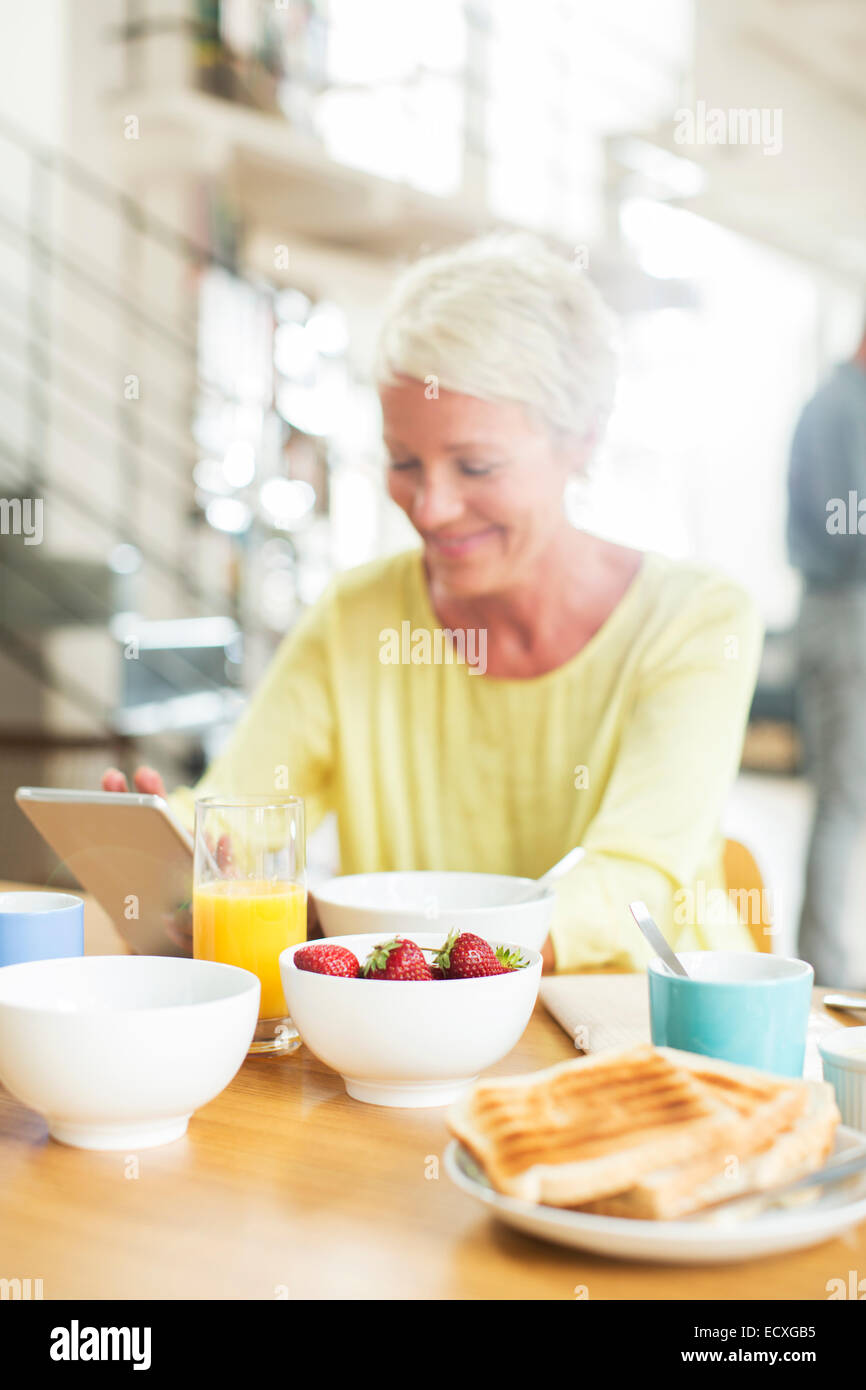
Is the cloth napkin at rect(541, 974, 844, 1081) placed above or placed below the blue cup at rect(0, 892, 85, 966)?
below

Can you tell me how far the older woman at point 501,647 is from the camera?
52.6 inches

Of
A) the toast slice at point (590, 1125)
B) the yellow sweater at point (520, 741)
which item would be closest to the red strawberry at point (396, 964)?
the toast slice at point (590, 1125)

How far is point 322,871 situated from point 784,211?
3.56 m

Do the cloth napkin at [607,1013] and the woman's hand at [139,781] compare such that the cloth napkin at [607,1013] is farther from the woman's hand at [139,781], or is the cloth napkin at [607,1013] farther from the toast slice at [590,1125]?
the woman's hand at [139,781]

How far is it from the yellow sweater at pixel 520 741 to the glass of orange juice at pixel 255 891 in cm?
44

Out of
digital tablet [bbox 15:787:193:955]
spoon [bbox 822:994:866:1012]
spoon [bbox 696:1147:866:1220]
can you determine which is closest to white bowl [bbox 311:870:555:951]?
digital tablet [bbox 15:787:193:955]

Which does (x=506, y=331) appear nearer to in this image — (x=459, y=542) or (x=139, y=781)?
(x=459, y=542)

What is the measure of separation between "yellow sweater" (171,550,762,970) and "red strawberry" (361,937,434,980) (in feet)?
1.71

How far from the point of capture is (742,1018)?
0.65 metres

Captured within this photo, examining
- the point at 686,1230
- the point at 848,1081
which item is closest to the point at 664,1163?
the point at 686,1230

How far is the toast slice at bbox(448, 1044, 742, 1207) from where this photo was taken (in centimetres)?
50

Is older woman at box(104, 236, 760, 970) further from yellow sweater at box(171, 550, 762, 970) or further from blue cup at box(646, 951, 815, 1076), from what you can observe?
blue cup at box(646, 951, 815, 1076)

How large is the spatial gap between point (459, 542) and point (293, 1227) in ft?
3.24

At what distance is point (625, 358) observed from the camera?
4.73 feet
